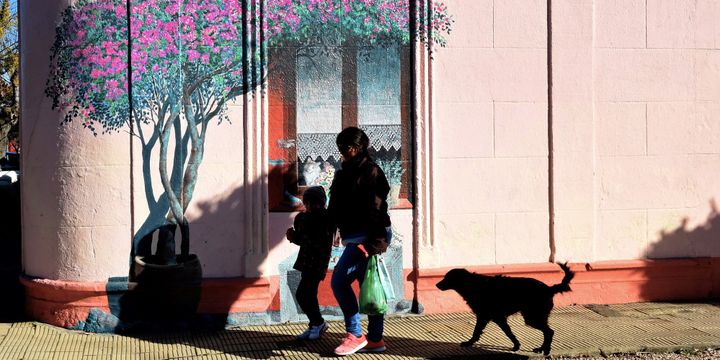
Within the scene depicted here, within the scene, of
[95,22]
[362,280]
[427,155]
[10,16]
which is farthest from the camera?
[10,16]

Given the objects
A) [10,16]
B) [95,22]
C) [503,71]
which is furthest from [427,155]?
[10,16]

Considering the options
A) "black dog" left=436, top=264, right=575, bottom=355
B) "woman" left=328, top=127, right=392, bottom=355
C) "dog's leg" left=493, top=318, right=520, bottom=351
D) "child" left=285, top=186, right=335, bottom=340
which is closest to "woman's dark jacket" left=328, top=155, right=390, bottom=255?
"woman" left=328, top=127, right=392, bottom=355

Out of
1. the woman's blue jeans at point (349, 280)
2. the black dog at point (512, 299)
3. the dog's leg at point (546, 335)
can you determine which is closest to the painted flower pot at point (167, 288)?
the woman's blue jeans at point (349, 280)

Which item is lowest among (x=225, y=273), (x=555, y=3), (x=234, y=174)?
(x=225, y=273)

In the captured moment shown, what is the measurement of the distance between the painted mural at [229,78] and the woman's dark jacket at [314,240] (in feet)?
2.78

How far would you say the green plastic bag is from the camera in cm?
567

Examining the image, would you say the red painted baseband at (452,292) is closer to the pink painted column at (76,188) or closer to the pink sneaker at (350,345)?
the pink painted column at (76,188)

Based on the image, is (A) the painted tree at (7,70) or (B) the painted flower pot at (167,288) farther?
(A) the painted tree at (7,70)

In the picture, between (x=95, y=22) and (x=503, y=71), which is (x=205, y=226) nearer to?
(x=95, y=22)

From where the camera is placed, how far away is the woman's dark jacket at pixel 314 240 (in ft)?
19.7

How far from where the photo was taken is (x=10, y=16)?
25.9 metres

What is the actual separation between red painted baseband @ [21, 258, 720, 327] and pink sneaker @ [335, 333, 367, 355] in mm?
1118

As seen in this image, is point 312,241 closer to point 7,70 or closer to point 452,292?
point 452,292

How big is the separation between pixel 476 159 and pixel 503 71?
2.78 feet
